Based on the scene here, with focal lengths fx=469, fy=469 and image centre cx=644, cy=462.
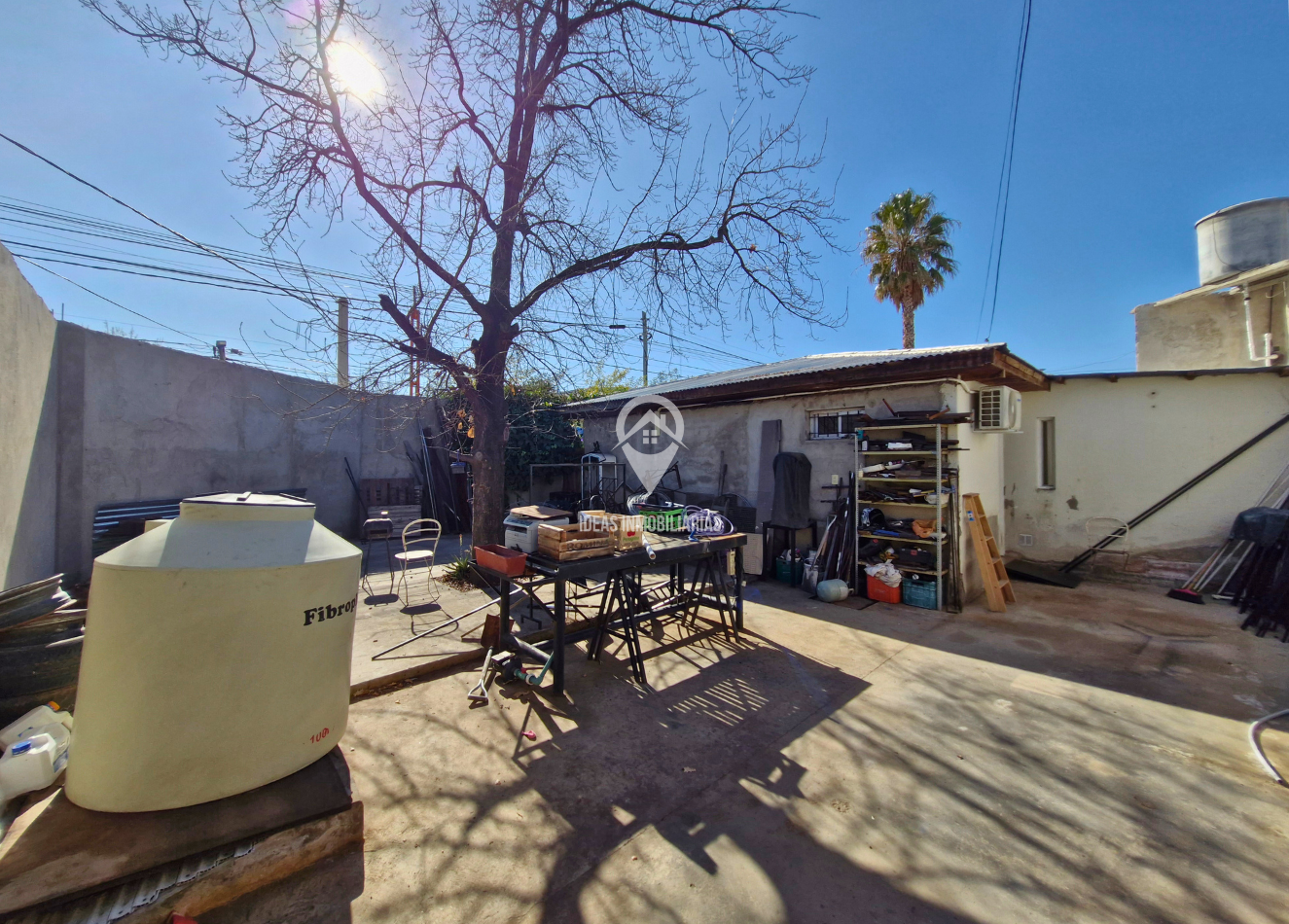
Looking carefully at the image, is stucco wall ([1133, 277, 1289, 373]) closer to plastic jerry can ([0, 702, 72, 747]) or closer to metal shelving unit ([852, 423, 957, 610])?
metal shelving unit ([852, 423, 957, 610])

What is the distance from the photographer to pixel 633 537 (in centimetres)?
365

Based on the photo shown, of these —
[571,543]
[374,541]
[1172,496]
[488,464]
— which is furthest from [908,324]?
[374,541]

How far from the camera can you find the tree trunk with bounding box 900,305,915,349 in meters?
11.1

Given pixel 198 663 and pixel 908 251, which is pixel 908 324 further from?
pixel 198 663

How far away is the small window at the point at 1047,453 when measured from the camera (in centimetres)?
706

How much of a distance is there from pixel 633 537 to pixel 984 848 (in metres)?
2.48

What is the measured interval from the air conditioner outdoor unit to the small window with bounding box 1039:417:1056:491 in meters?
1.85

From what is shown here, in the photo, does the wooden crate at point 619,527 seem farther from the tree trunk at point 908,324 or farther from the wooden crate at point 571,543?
the tree trunk at point 908,324

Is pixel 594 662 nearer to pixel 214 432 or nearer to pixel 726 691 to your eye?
pixel 726 691

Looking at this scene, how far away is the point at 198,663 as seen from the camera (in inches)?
65.4

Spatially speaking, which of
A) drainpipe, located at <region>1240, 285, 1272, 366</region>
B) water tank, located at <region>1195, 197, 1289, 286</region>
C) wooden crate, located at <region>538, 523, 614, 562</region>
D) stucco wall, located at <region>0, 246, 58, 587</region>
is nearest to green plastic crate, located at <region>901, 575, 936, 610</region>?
wooden crate, located at <region>538, 523, 614, 562</region>

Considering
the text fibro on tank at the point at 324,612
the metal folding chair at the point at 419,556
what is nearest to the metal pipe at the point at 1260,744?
the text fibro on tank at the point at 324,612

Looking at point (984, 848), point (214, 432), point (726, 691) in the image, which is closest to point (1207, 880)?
point (984, 848)

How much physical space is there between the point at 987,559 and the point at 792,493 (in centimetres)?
228
